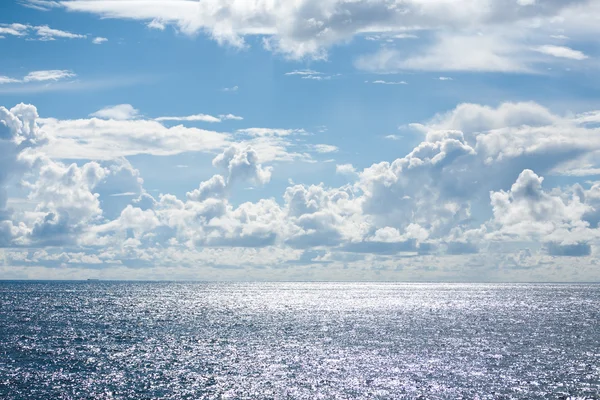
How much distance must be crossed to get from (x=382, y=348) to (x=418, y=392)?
35300 millimetres

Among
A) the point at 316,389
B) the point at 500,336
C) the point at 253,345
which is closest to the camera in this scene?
the point at 316,389

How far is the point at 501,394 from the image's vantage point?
2499 inches

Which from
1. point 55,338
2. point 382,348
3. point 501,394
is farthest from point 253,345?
point 501,394

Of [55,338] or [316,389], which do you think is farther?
[55,338]

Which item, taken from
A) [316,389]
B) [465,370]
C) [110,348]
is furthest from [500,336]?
[110,348]

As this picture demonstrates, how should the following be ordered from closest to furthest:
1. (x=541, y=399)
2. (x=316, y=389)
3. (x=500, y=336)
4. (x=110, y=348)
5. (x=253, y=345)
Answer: (x=541, y=399) < (x=316, y=389) < (x=110, y=348) < (x=253, y=345) < (x=500, y=336)

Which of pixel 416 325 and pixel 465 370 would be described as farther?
pixel 416 325

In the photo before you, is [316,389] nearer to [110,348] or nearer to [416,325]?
[110,348]

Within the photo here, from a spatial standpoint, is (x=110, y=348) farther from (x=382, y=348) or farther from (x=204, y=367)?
(x=382, y=348)

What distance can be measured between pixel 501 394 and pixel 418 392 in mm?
8689

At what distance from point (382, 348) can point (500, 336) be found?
3203cm

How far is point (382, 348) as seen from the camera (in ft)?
327

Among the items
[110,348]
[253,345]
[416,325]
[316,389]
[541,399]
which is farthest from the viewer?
[416,325]

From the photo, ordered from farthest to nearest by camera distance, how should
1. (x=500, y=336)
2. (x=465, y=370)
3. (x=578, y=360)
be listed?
(x=500, y=336)
(x=578, y=360)
(x=465, y=370)
